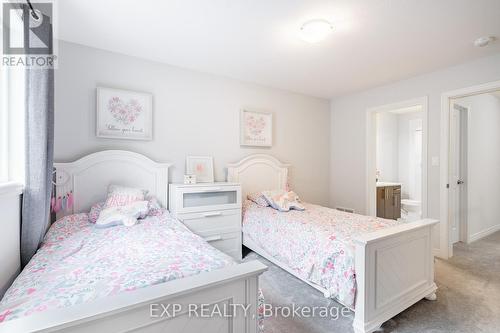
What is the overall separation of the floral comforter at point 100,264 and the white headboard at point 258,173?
144cm

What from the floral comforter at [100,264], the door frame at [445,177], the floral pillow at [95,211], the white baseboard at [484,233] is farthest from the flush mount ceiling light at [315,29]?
the white baseboard at [484,233]

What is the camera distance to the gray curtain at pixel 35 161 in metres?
1.50

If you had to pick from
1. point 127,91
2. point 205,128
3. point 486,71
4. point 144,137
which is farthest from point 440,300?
point 127,91

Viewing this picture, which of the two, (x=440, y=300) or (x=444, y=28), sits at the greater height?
(x=444, y=28)

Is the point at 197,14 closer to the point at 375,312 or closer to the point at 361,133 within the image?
the point at 375,312

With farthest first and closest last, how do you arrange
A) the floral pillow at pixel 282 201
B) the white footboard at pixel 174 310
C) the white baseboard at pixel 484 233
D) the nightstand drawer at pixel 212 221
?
1. the white baseboard at pixel 484 233
2. the floral pillow at pixel 282 201
3. the nightstand drawer at pixel 212 221
4. the white footboard at pixel 174 310

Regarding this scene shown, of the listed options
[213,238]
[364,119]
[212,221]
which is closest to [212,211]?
[212,221]

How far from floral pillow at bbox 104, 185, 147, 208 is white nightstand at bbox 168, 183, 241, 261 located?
1.18 feet

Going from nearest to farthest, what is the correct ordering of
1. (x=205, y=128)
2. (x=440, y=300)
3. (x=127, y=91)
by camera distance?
1. (x=440, y=300)
2. (x=127, y=91)
3. (x=205, y=128)

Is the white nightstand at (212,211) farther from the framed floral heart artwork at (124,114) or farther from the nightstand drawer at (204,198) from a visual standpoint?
the framed floral heart artwork at (124,114)

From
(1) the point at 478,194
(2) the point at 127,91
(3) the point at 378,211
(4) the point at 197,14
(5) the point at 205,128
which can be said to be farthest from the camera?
(3) the point at 378,211

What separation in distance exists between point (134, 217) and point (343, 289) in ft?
5.58

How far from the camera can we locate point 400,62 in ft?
8.85

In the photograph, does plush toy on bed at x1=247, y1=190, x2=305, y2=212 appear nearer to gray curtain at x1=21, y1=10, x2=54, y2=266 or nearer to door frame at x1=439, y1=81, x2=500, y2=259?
door frame at x1=439, y1=81, x2=500, y2=259
